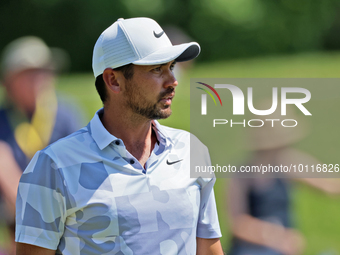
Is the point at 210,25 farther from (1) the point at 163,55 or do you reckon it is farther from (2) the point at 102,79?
(1) the point at 163,55

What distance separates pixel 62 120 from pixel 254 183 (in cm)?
151

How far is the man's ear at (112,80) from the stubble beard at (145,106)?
0.05 metres

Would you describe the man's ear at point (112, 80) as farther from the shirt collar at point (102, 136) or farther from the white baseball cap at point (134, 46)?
the shirt collar at point (102, 136)

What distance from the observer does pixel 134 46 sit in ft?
6.44

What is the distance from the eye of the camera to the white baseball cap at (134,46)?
1962 mm

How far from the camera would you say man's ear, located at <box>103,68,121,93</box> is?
6.73ft

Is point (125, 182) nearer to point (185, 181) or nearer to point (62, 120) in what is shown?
point (185, 181)

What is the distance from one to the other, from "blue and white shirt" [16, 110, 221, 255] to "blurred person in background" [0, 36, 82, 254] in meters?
1.57

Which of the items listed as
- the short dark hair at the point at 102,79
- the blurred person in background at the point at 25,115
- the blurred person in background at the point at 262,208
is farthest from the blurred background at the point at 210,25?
the short dark hair at the point at 102,79

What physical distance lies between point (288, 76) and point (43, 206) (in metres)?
12.8

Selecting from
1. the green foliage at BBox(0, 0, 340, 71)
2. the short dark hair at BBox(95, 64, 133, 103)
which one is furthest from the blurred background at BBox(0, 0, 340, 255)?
the short dark hair at BBox(95, 64, 133, 103)

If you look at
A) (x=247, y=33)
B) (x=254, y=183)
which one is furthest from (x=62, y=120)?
(x=247, y=33)

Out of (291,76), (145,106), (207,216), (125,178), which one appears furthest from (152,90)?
(291,76)

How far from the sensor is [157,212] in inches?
74.1
